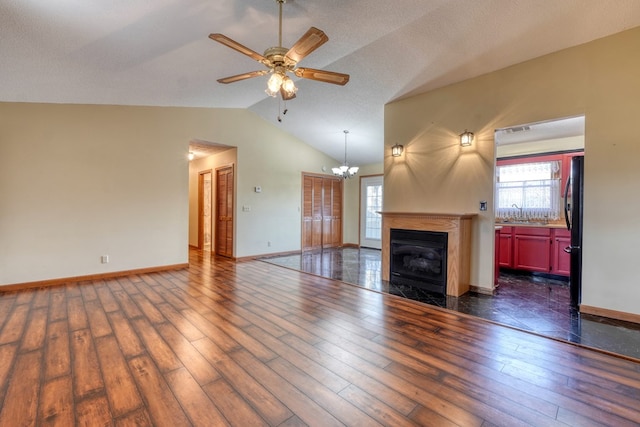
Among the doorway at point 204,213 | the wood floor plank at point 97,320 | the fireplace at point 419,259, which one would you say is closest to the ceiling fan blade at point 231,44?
the wood floor plank at point 97,320

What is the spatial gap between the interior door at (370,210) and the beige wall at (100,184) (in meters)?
3.42

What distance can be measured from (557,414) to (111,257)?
5.80 metres

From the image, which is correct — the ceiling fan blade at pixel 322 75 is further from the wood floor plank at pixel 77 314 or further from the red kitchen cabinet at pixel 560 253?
the red kitchen cabinet at pixel 560 253

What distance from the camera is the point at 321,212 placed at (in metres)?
8.20

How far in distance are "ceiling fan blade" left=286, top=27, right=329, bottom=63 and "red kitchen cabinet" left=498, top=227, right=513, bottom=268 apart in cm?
465

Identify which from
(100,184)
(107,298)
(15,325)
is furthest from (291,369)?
(100,184)

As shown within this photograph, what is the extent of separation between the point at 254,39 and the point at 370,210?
5.83 meters

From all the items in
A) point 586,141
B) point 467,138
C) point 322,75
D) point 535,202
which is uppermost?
point 322,75

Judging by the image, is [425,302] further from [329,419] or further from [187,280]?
[187,280]

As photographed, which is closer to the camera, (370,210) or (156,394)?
(156,394)

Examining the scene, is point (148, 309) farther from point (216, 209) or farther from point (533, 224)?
point (533, 224)

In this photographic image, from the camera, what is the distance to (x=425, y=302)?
11.8ft

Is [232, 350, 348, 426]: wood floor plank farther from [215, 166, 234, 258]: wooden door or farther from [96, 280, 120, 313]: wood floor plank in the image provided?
[215, 166, 234, 258]: wooden door

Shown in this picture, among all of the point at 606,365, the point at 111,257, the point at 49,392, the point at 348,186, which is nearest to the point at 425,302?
the point at 606,365
